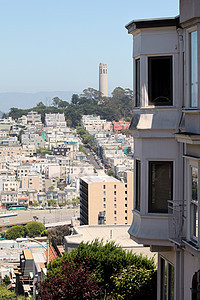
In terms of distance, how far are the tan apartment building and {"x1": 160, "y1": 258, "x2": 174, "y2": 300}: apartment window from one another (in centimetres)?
4648

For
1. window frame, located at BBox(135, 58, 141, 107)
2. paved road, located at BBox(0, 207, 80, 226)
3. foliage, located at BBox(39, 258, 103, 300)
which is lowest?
paved road, located at BBox(0, 207, 80, 226)

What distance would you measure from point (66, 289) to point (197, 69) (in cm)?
335

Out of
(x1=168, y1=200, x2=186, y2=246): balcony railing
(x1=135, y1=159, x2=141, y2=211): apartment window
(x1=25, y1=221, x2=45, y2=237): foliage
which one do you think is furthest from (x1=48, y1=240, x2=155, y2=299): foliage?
(x1=25, y1=221, x2=45, y2=237): foliage

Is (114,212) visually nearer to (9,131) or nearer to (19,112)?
(9,131)

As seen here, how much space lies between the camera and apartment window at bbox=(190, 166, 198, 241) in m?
4.33

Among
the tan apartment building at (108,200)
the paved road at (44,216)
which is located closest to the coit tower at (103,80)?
the paved road at (44,216)

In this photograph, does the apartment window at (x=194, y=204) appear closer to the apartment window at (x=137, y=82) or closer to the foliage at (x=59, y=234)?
the apartment window at (x=137, y=82)

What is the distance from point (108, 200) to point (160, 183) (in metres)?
49.2

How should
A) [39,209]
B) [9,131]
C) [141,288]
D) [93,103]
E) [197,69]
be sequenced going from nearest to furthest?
[197,69]
[141,288]
[39,209]
[9,131]
[93,103]

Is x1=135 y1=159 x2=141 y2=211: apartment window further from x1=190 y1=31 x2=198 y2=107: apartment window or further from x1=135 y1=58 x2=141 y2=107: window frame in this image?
x1=190 y1=31 x2=198 y2=107: apartment window

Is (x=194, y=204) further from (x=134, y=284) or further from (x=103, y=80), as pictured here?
(x=103, y=80)

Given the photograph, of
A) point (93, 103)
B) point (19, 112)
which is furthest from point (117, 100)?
point (19, 112)

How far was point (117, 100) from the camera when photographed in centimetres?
14950

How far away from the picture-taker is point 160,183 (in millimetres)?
4758
